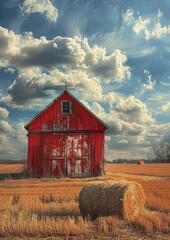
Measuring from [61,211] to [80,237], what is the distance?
2946 millimetres

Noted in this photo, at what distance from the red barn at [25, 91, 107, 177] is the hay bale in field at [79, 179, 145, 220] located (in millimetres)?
12489

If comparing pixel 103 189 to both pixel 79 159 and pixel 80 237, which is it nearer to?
pixel 80 237

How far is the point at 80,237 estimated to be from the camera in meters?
5.88

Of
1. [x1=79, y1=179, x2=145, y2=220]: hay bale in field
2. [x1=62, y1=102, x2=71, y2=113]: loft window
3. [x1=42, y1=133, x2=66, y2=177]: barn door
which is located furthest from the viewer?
[x1=62, y1=102, x2=71, y2=113]: loft window

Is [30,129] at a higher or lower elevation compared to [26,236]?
higher

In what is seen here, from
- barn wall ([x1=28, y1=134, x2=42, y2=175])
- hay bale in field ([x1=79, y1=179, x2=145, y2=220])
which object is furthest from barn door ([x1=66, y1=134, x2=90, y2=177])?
hay bale in field ([x1=79, y1=179, x2=145, y2=220])

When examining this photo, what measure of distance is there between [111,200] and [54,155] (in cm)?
1361

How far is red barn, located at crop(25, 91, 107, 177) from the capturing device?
20750 mm

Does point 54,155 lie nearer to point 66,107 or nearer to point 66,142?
point 66,142

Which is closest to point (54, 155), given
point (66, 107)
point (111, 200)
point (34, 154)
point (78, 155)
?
point (34, 154)

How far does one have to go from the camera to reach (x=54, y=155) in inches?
825

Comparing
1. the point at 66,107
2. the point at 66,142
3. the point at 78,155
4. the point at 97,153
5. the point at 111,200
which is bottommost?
the point at 111,200

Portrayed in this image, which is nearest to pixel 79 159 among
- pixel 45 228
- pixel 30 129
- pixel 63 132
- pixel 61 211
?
pixel 63 132

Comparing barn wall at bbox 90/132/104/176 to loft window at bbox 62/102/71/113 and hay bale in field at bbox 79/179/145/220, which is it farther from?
hay bale in field at bbox 79/179/145/220
